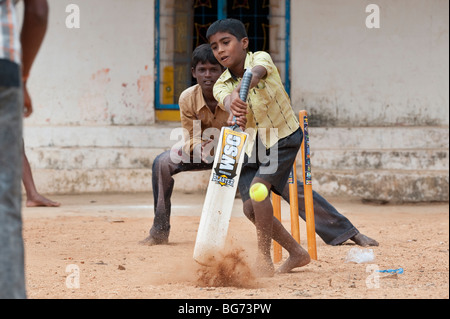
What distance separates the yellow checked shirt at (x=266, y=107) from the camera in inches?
156

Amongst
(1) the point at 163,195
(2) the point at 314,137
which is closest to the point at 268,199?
(1) the point at 163,195

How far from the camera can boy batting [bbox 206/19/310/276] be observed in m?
3.92

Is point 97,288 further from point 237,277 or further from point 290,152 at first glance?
point 290,152

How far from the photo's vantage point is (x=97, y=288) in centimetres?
375

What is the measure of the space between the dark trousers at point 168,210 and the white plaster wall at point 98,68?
11.3 ft

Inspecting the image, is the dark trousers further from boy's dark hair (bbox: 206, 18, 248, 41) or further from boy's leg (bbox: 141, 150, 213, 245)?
boy's dark hair (bbox: 206, 18, 248, 41)

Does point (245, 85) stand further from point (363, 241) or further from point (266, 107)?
point (363, 241)

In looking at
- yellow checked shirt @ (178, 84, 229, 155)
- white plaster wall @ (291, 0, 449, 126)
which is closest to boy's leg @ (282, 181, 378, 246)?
yellow checked shirt @ (178, 84, 229, 155)

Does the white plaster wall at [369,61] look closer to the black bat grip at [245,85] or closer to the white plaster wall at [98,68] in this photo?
the white plaster wall at [98,68]

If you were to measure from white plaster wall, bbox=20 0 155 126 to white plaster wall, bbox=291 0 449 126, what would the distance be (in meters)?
1.81

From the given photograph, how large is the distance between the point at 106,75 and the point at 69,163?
1157mm

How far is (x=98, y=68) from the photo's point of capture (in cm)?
873

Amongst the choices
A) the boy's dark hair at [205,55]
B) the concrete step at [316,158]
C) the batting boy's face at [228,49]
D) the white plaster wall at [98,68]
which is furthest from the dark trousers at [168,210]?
the white plaster wall at [98,68]
